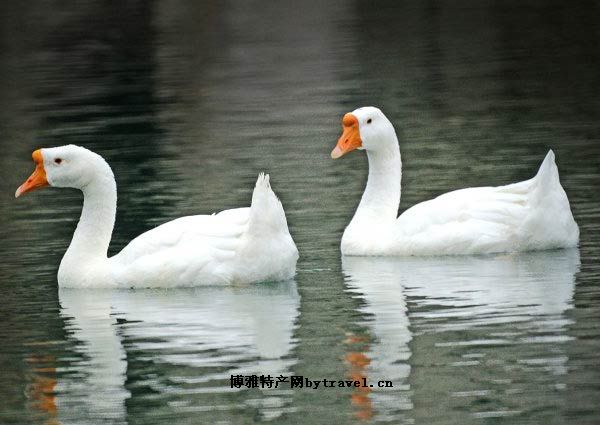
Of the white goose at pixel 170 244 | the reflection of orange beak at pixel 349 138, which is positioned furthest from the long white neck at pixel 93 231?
the reflection of orange beak at pixel 349 138

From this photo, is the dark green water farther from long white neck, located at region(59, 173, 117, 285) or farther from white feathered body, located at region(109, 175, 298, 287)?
long white neck, located at region(59, 173, 117, 285)

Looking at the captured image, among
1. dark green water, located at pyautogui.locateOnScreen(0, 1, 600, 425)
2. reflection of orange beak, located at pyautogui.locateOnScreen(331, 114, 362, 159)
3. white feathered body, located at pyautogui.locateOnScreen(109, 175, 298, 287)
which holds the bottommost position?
dark green water, located at pyautogui.locateOnScreen(0, 1, 600, 425)

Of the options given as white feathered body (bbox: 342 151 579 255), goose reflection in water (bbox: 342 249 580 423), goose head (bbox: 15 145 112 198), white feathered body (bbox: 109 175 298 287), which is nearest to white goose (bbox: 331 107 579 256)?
white feathered body (bbox: 342 151 579 255)

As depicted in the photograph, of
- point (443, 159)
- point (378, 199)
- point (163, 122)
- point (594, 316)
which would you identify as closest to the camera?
point (594, 316)

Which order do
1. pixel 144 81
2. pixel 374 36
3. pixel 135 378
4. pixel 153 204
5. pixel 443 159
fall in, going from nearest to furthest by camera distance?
pixel 135 378
pixel 153 204
pixel 443 159
pixel 144 81
pixel 374 36

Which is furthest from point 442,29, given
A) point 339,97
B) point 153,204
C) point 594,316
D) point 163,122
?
point 594,316

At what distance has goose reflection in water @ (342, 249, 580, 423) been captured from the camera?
37.1 feet

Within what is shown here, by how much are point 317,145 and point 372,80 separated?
9.02 meters

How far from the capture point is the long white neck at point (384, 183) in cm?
1723

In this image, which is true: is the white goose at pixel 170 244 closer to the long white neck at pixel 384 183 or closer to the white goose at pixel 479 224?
the white goose at pixel 479 224

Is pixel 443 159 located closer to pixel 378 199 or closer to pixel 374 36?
pixel 378 199

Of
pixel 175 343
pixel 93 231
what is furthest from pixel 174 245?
pixel 175 343

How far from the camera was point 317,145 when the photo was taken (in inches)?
917

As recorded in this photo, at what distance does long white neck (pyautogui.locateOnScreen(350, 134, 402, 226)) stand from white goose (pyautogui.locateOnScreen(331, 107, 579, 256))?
0.47 feet
